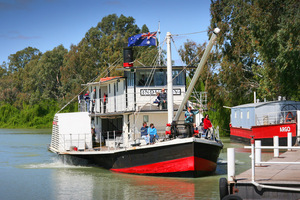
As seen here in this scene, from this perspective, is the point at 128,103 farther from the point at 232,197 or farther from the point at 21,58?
the point at 21,58

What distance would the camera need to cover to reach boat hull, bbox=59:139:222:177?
2039cm

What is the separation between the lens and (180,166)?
2080 cm

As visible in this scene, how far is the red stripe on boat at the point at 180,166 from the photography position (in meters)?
20.5

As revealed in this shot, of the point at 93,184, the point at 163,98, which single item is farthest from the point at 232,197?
the point at 163,98

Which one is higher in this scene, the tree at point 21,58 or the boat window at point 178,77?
the tree at point 21,58

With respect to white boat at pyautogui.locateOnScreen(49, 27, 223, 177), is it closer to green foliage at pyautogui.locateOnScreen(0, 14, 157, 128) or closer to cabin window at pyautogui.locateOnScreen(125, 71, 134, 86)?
cabin window at pyautogui.locateOnScreen(125, 71, 134, 86)

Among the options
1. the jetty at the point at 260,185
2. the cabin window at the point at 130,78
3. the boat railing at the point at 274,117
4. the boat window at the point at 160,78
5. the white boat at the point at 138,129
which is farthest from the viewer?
the boat railing at the point at 274,117

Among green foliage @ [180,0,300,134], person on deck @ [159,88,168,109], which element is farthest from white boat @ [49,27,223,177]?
green foliage @ [180,0,300,134]

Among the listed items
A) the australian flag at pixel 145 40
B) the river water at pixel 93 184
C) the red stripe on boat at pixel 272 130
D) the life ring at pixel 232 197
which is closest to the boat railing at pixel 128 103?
the australian flag at pixel 145 40

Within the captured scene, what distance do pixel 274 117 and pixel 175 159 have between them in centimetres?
1963

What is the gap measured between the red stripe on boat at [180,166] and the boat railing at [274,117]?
618 inches

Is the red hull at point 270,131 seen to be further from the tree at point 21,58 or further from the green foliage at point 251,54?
the tree at point 21,58

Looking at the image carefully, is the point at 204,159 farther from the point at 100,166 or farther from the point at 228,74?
the point at 228,74

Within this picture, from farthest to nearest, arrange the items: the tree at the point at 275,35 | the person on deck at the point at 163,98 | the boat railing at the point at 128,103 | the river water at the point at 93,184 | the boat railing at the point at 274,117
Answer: the boat railing at the point at 274,117 < the tree at the point at 275,35 < the boat railing at the point at 128,103 < the person on deck at the point at 163,98 < the river water at the point at 93,184
